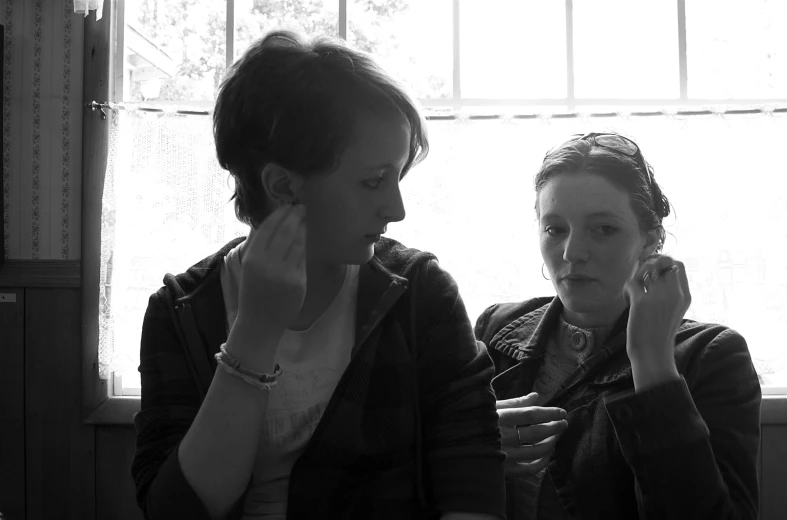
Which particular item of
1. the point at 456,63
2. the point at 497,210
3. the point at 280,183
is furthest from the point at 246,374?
the point at 456,63

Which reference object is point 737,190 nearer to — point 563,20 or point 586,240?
point 563,20

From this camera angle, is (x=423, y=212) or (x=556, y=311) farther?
(x=423, y=212)

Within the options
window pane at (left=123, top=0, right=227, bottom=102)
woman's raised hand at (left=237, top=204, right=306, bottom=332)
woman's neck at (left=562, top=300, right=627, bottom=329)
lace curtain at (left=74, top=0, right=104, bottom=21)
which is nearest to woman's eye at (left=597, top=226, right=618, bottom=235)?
woman's neck at (left=562, top=300, right=627, bottom=329)

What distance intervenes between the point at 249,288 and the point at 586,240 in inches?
26.6

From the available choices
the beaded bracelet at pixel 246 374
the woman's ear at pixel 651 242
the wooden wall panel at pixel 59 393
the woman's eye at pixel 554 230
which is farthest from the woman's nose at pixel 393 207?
the wooden wall panel at pixel 59 393

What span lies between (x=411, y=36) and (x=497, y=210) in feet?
2.14

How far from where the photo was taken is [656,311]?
1127 millimetres

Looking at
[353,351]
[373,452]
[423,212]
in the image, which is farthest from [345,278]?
[423,212]

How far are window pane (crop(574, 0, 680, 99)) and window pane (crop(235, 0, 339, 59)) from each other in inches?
31.9

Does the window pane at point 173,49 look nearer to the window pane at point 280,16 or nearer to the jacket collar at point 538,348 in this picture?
the window pane at point 280,16

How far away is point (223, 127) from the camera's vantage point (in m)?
0.88

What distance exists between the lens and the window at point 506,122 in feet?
6.62

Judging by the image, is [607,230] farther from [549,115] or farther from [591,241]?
[549,115]

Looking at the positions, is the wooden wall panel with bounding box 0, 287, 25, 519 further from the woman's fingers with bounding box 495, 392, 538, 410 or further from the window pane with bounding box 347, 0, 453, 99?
the woman's fingers with bounding box 495, 392, 538, 410
